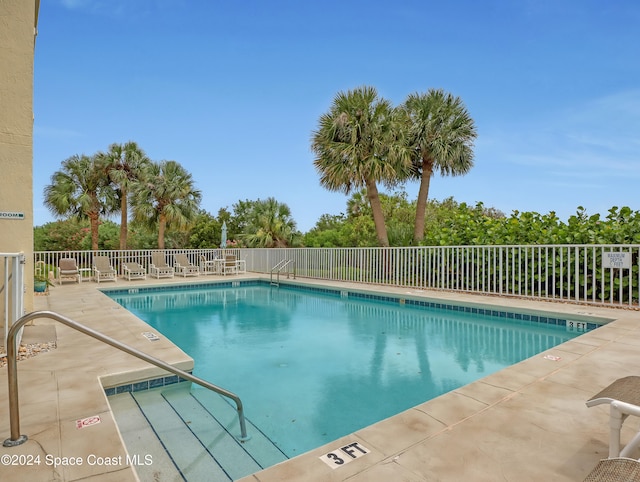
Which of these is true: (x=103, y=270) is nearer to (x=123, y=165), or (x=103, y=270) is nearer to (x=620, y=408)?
(x=123, y=165)

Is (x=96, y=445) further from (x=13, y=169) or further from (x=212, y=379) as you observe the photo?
→ (x=13, y=169)

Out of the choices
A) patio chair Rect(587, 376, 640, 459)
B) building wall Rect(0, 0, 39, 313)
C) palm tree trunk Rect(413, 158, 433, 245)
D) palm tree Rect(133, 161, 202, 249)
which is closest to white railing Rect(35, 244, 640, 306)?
palm tree trunk Rect(413, 158, 433, 245)

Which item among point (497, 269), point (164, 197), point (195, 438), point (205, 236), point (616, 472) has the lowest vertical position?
point (195, 438)

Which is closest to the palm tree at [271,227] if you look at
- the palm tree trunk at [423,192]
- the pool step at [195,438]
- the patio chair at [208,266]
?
the patio chair at [208,266]

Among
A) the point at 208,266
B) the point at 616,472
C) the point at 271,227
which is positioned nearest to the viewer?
the point at 616,472

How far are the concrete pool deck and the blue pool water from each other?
79 centimetres

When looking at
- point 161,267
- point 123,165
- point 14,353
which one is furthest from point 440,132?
point 123,165

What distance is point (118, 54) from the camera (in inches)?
517

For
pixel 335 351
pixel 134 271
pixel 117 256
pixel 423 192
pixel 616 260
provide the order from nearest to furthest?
pixel 335 351
pixel 616 260
pixel 134 271
pixel 423 192
pixel 117 256

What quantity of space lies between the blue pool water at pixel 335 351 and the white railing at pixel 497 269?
63.1 inches

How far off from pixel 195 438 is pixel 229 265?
13.3m

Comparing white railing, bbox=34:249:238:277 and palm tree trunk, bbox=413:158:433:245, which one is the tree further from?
palm tree trunk, bbox=413:158:433:245

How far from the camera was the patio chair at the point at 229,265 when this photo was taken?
51.3 feet

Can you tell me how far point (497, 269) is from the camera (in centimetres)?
904
